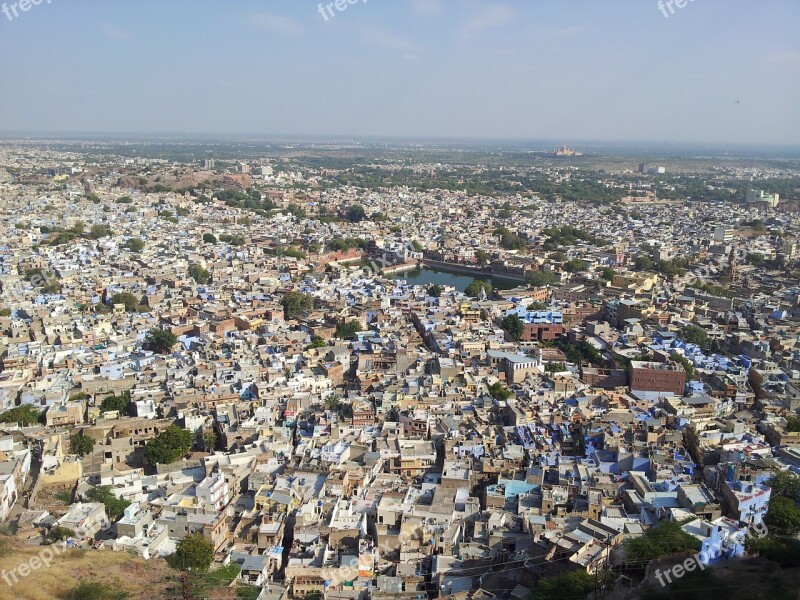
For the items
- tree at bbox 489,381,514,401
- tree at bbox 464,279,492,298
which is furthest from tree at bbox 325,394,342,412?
tree at bbox 464,279,492,298

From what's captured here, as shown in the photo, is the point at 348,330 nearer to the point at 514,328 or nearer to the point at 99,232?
the point at 514,328

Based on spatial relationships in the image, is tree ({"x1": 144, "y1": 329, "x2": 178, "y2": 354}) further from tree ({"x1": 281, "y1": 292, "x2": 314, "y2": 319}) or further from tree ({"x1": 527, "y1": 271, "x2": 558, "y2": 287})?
tree ({"x1": 527, "y1": 271, "x2": 558, "y2": 287})

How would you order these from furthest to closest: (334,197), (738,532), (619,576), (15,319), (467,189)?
(467,189)
(334,197)
(15,319)
(738,532)
(619,576)

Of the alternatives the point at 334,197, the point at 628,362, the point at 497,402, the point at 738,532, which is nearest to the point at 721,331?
the point at 628,362

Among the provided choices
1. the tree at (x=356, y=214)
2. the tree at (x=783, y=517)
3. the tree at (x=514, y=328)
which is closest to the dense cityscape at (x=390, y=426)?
the tree at (x=783, y=517)

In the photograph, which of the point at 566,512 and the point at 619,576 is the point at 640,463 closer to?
the point at 566,512

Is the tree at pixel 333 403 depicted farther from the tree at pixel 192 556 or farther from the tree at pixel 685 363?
the tree at pixel 685 363
